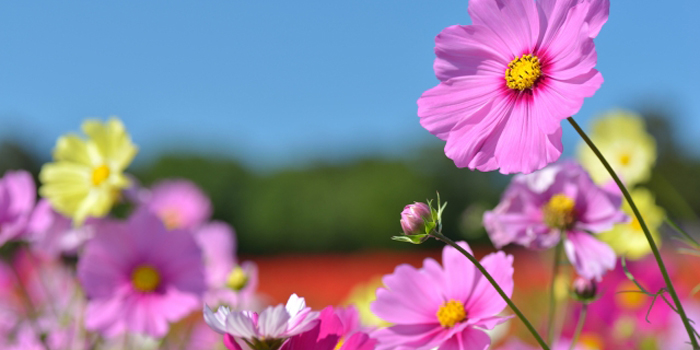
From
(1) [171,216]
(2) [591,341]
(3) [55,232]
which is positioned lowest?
(2) [591,341]

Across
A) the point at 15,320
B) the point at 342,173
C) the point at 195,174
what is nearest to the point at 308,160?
the point at 342,173

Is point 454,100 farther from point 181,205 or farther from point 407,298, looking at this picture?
point 181,205

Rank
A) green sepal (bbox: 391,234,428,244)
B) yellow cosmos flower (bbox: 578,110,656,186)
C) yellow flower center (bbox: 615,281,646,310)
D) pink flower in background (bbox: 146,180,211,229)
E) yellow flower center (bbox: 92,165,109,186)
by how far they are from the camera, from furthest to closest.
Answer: pink flower in background (bbox: 146,180,211,229) < yellow flower center (bbox: 615,281,646,310) < yellow cosmos flower (bbox: 578,110,656,186) < yellow flower center (bbox: 92,165,109,186) < green sepal (bbox: 391,234,428,244)

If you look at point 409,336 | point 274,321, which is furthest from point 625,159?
point 274,321

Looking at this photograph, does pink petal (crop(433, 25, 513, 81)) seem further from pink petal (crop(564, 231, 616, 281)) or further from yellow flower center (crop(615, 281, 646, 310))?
yellow flower center (crop(615, 281, 646, 310))

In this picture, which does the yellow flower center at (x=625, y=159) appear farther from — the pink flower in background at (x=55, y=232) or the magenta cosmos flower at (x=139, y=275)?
the pink flower in background at (x=55, y=232)

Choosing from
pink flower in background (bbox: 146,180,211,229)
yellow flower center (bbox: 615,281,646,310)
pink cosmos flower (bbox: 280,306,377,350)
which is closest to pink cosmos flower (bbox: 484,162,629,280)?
pink cosmos flower (bbox: 280,306,377,350)
